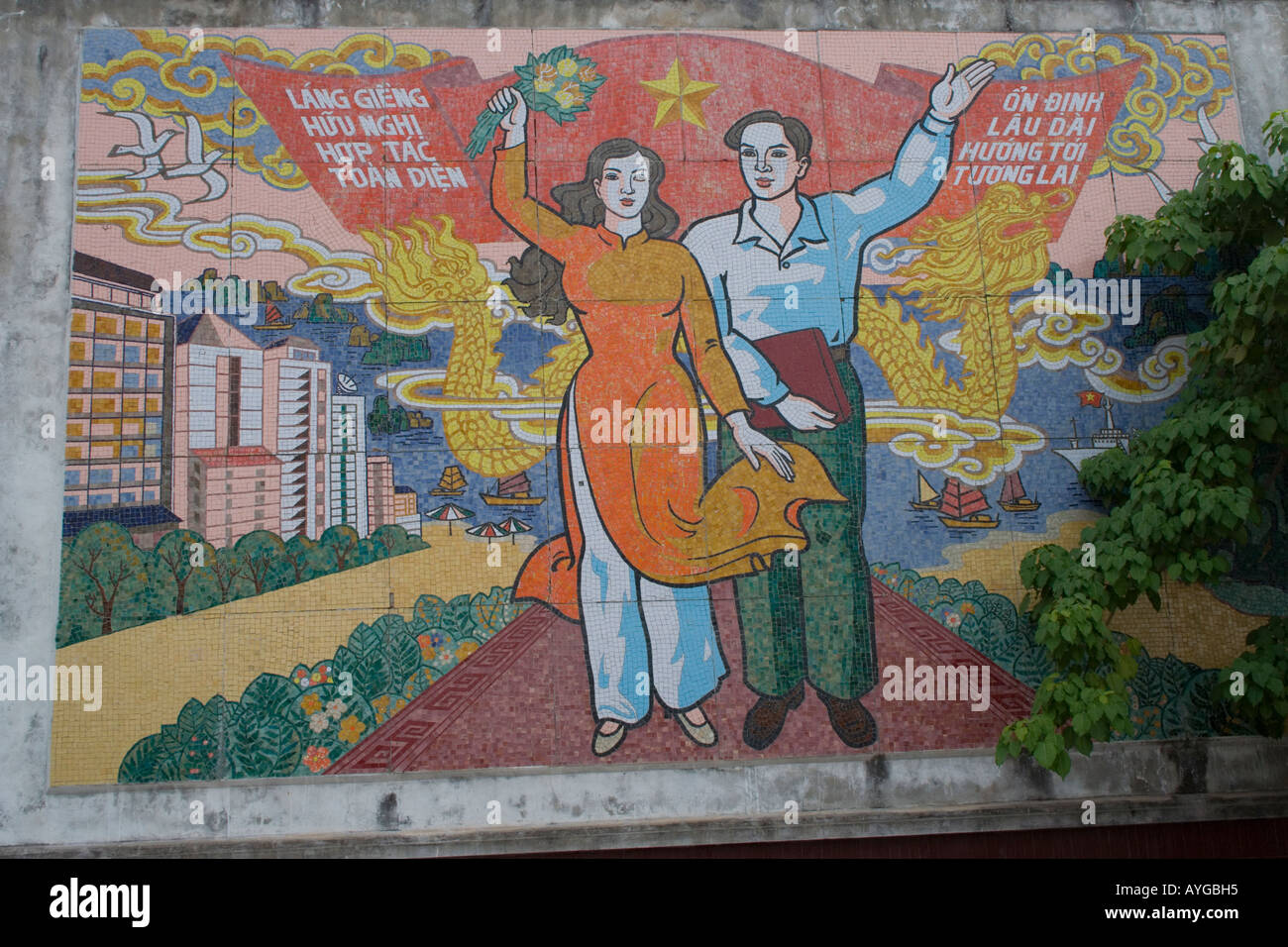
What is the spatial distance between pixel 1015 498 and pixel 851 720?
6.79 ft

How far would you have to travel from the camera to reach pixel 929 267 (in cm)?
821

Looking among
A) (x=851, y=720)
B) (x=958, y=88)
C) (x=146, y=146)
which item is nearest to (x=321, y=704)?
(x=851, y=720)

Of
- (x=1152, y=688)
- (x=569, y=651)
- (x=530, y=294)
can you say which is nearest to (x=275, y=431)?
(x=530, y=294)

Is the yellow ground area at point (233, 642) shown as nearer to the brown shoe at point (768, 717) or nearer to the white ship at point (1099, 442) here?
the brown shoe at point (768, 717)

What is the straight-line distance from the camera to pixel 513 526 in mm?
7754

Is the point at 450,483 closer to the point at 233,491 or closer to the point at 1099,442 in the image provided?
the point at 233,491

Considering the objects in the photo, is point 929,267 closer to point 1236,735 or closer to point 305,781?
point 1236,735

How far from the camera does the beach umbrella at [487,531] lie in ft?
25.3

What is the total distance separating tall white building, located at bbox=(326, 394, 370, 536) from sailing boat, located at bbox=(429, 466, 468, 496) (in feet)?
1.76

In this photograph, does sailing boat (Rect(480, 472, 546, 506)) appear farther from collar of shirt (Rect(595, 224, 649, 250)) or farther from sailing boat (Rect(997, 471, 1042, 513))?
sailing boat (Rect(997, 471, 1042, 513))

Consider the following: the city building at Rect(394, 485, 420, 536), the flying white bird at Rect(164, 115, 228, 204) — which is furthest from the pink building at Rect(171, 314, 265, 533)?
the flying white bird at Rect(164, 115, 228, 204)

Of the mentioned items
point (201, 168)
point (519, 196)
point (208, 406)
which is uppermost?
point (201, 168)

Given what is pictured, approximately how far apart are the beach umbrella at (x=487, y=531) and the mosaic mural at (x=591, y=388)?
46 millimetres

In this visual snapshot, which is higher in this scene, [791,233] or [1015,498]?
[791,233]
